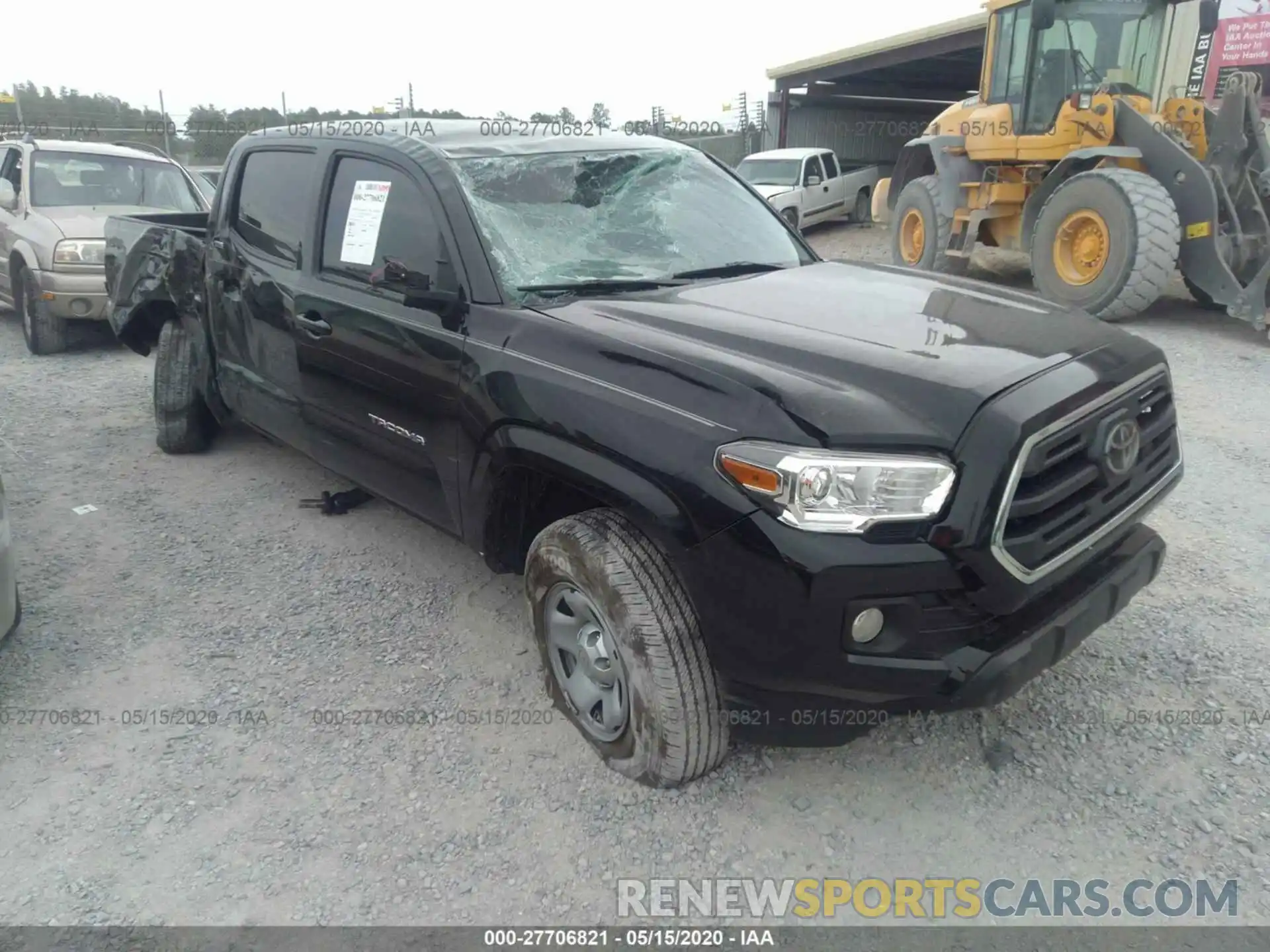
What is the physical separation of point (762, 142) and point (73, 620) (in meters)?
22.6

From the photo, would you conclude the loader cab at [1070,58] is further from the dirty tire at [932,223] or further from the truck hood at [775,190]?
the truck hood at [775,190]

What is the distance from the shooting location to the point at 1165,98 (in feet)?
29.8

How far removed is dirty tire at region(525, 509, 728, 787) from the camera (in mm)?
2400

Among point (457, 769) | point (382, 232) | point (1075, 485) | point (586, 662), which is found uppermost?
point (382, 232)

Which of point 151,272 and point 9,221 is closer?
point 151,272

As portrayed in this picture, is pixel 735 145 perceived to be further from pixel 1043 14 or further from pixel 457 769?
pixel 457 769

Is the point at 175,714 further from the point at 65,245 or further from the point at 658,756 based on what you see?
the point at 65,245

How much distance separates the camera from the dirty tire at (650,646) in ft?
7.88

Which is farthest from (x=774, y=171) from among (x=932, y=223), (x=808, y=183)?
(x=932, y=223)

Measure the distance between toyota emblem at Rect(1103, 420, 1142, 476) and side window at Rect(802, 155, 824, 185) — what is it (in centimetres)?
1387

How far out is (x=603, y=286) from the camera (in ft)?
10.2

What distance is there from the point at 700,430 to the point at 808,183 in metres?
14.5

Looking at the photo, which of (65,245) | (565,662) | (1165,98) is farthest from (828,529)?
(1165,98)

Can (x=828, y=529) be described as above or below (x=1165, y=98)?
below
